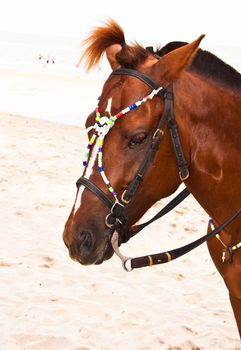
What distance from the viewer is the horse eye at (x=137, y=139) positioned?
2.54 metres

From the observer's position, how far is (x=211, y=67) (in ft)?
9.39

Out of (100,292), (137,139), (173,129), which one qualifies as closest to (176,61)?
(173,129)

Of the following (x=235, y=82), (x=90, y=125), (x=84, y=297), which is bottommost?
(x=84, y=297)

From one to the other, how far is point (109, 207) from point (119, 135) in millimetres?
417

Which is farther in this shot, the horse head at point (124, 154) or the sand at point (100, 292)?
the sand at point (100, 292)

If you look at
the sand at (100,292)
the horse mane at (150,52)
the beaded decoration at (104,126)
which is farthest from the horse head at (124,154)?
the sand at (100,292)

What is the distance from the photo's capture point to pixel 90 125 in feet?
9.02

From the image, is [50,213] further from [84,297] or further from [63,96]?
[63,96]

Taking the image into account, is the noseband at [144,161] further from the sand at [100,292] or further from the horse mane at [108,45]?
the sand at [100,292]

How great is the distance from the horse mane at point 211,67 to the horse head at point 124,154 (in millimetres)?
259

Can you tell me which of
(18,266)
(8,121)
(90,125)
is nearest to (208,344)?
(18,266)

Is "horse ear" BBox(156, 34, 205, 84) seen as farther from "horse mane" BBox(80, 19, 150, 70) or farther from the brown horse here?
"horse mane" BBox(80, 19, 150, 70)

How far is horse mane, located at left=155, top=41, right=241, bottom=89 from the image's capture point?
2.84 m

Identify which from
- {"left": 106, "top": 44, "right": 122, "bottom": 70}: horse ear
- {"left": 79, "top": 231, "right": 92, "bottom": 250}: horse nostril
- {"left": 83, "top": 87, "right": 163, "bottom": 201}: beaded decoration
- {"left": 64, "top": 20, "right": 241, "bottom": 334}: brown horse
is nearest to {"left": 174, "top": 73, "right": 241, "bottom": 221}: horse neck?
{"left": 64, "top": 20, "right": 241, "bottom": 334}: brown horse
